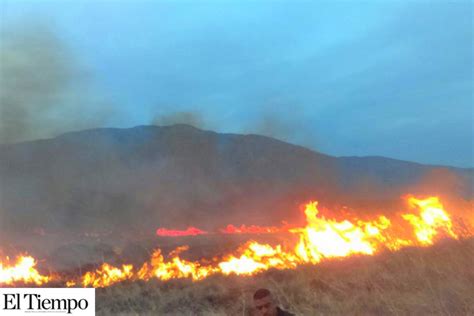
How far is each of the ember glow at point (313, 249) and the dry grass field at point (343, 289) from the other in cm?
73

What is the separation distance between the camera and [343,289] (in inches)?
389

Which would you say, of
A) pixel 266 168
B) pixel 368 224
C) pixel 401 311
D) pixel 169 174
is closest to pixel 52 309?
pixel 401 311

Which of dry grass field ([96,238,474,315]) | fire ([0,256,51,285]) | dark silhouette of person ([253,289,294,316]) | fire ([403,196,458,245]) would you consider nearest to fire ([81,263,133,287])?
dry grass field ([96,238,474,315])

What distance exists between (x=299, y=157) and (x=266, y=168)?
6.17m

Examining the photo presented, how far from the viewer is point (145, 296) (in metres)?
13.3

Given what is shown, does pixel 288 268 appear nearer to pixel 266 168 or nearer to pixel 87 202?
pixel 87 202

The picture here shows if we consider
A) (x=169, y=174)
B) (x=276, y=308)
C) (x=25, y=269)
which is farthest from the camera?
(x=169, y=174)

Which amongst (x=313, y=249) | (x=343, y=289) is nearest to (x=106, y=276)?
(x=313, y=249)

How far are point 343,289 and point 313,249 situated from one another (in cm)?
444

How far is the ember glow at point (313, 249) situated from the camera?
12.5 meters

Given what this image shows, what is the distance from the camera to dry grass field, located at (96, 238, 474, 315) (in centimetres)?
722

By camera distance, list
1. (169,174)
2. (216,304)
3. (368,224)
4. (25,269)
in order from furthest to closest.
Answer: (169,174), (25,269), (368,224), (216,304)

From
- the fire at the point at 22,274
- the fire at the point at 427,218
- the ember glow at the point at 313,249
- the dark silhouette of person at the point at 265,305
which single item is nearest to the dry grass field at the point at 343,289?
the ember glow at the point at 313,249

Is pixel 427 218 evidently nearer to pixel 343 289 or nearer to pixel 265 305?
pixel 343 289
